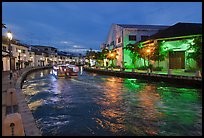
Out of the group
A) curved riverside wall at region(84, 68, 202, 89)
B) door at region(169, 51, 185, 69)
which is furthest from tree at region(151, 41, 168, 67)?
curved riverside wall at region(84, 68, 202, 89)

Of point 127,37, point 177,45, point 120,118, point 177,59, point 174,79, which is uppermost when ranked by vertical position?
point 127,37

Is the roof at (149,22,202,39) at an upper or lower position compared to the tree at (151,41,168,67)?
upper

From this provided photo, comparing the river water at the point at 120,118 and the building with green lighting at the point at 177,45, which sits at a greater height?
the building with green lighting at the point at 177,45

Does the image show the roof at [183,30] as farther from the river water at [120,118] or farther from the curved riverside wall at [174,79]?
the river water at [120,118]

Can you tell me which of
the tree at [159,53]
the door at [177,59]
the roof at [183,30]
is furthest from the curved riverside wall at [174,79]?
the roof at [183,30]

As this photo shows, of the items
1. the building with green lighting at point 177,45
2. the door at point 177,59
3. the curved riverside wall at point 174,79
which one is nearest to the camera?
the curved riverside wall at point 174,79

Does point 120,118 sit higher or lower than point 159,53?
lower

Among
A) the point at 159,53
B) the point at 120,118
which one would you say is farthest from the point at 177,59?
the point at 120,118

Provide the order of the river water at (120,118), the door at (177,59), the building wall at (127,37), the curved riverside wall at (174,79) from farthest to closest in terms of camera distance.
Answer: the building wall at (127,37), the door at (177,59), the curved riverside wall at (174,79), the river water at (120,118)

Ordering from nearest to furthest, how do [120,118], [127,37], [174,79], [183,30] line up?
1. [120,118]
2. [174,79]
3. [183,30]
4. [127,37]

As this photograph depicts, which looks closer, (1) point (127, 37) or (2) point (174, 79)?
(2) point (174, 79)

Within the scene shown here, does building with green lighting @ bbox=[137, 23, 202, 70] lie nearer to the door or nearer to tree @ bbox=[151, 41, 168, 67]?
the door

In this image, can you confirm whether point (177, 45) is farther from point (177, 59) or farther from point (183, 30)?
point (183, 30)

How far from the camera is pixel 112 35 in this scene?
2494 inches
